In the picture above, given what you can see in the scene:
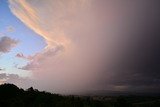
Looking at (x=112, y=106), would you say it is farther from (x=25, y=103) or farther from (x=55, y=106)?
(x=25, y=103)

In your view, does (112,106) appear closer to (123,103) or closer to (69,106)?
(123,103)

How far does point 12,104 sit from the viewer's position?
186250mm

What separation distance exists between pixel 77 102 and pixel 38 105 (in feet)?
108

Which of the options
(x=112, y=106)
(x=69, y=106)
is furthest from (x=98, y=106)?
(x=69, y=106)

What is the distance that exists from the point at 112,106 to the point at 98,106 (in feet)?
42.8

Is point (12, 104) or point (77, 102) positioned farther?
point (77, 102)

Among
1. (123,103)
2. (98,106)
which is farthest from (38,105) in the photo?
(123,103)

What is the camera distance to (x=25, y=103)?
197 metres

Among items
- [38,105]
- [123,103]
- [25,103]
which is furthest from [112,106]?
[25,103]

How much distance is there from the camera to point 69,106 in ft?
620

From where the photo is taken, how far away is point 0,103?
628 ft

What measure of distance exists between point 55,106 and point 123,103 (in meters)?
55.6

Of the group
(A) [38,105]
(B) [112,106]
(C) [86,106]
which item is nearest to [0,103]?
(A) [38,105]

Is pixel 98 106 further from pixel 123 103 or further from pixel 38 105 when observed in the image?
pixel 38 105
